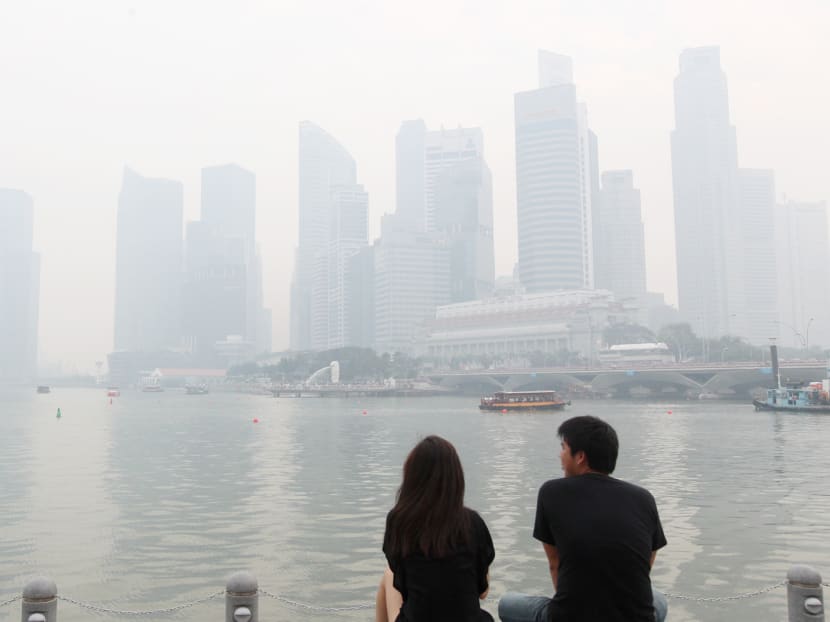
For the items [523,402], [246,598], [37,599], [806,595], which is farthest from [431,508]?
[523,402]

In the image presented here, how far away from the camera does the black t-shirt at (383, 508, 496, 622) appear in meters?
5.60

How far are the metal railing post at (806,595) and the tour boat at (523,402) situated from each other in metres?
95.2

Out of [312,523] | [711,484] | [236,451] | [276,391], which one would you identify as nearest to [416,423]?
[236,451]

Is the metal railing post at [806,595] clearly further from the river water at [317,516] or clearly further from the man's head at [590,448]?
the river water at [317,516]

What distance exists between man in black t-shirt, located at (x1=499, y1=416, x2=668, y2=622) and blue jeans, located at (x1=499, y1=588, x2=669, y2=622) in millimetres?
415

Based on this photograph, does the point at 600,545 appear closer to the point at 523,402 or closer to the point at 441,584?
the point at 441,584

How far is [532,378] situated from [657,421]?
100 m

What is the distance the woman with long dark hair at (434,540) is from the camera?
220 inches

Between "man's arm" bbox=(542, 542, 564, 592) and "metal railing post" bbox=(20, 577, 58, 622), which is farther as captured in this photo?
"metal railing post" bbox=(20, 577, 58, 622)

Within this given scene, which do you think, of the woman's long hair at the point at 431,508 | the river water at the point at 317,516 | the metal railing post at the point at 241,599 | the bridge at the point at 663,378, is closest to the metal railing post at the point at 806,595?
the river water at the point at 317,516

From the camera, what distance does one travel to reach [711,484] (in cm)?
3141

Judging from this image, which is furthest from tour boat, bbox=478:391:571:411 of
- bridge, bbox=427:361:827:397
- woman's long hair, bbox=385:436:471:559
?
woman's long hair, bbox=385:436:471:559

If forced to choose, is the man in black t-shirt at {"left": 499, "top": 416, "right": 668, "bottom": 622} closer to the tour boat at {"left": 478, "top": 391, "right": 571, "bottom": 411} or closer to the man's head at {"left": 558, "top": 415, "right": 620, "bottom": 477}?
the man's head at {"left": 558, "top": 415, "right": 620, "bottom": 477}

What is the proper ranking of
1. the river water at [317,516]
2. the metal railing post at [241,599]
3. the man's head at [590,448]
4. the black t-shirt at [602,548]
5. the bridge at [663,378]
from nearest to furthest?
1. the black t-shirt at [602,548]
2. the man's head at [590,448]
3. the metal railing post at [241,599]
4. the river water at [317,516]
5. the bridge at [663,378]
